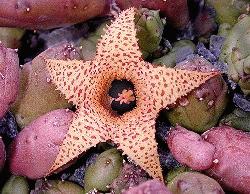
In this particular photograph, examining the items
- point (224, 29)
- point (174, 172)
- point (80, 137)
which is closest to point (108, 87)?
point (80, 137)

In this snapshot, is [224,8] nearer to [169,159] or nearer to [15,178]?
[169,159]

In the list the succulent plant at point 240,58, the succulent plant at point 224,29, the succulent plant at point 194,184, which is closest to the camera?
the succulent plant at point 194,184

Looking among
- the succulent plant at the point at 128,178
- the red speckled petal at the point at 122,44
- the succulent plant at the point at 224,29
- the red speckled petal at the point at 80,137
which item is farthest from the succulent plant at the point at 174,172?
the succulent plant at the point at 224,29

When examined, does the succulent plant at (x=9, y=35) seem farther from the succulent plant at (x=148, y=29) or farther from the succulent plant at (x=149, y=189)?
the succulent plant at (x=149, y=189)

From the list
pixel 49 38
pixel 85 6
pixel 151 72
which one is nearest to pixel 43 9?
pixel 85 6

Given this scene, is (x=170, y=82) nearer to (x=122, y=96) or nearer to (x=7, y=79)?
(x=122, y=96)

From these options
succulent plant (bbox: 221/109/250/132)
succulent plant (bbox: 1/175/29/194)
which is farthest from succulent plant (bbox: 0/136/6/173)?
succulent plant (bbox: 221/109/250/132)

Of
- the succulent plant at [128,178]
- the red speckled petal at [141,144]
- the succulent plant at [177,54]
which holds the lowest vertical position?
the succulent plant at [128,178]
